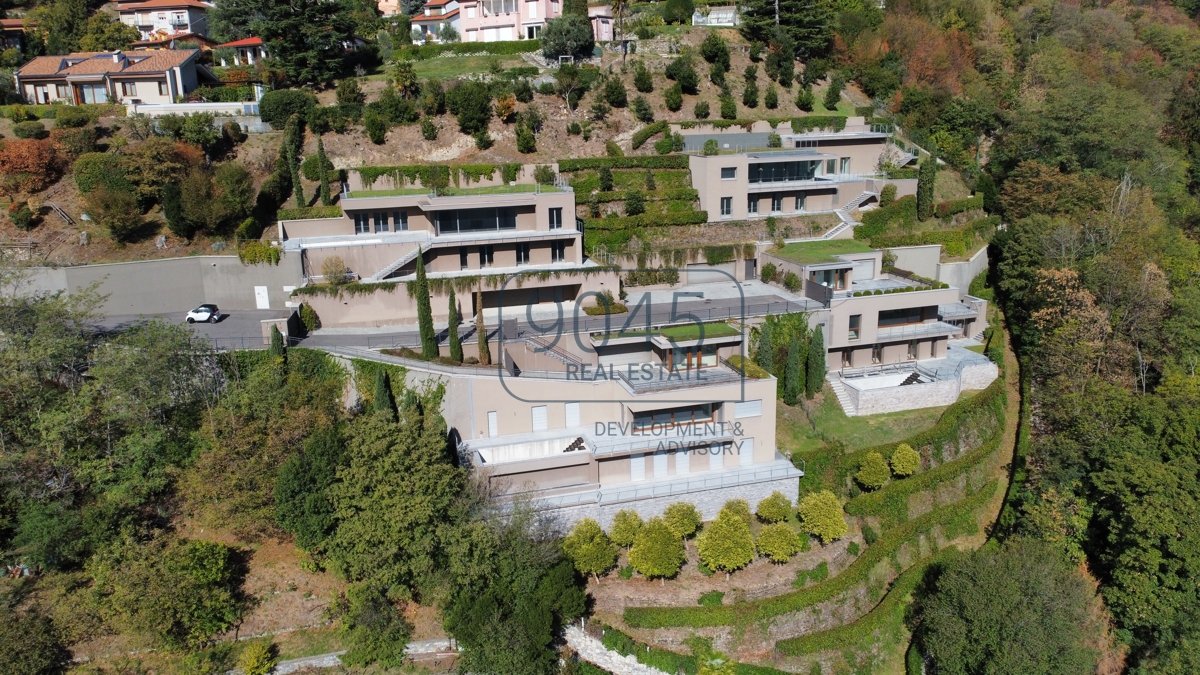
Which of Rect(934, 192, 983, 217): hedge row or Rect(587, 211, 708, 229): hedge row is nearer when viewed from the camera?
Rect(587, 211, 708, 229): hedge row

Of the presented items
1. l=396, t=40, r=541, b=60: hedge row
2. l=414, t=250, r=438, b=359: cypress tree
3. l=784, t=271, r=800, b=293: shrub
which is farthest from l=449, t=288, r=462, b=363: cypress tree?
l=396, t=40, r=541, b=60: hedge row

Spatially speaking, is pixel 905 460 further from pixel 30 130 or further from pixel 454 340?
pixel 30 130

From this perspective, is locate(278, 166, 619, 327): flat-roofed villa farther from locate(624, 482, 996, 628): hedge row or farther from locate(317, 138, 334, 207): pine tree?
locate(624, 482, 996, 628): hedge row

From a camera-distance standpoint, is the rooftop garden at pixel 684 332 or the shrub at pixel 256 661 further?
the rooftop garden at pixel 684 332

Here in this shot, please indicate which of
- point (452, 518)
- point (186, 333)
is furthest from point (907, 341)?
point (186, 333)

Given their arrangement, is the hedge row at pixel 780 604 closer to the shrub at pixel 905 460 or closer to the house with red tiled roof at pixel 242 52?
the shrub at pixel 905 460

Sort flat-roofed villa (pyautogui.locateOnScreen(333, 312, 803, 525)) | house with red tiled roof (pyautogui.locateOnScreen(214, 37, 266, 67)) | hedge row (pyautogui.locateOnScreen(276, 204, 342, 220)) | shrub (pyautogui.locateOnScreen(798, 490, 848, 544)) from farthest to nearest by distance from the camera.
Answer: house with red tiled roof (pyautogui.locateOnScreen(214, 37, 266, 67)) → hedge row (pyautogui.locateOnScreen(276, 204, 342, 220)) → flat-roofed villa (pyautogui.locateOnScreen(333, 312, 803, 525)) → shrub (pyautogui.locateOnScreen(798, 490, 848, 544))

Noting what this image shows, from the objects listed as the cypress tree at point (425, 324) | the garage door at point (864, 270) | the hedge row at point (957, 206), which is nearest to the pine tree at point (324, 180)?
the cypress tree at point (425, 324)

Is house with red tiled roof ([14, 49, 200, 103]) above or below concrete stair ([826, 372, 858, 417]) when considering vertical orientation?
above
